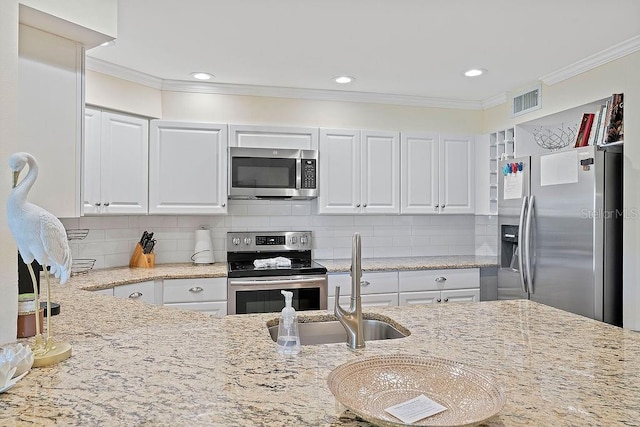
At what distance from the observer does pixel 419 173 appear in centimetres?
411

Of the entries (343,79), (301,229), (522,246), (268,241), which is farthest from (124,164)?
(522,246)

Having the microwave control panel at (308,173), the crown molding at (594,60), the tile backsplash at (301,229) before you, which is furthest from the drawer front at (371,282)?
the crown molding at (594,60)

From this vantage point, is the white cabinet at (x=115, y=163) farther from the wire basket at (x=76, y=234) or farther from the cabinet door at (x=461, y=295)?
the cabinet door at (x=461, y=295)

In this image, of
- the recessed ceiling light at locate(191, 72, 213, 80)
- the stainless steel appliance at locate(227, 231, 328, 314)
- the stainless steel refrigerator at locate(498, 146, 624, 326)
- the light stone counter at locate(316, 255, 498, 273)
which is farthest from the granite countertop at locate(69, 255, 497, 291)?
the recessed ceiling light at locate(191, 72, 213, 80)

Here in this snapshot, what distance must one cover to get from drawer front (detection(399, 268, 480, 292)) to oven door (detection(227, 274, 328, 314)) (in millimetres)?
812

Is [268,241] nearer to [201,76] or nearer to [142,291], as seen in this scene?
[142,291]

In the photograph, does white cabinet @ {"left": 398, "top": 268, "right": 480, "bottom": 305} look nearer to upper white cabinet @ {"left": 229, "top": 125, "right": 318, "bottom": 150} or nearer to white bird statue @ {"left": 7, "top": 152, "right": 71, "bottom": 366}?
upper white cabinet @ {"left": 229, "top": 125, "right": 318, "bottom": 150}

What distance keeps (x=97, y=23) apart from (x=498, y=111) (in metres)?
3.51

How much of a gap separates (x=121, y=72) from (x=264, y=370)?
9.67 feet

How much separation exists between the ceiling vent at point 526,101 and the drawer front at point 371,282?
1.76 m

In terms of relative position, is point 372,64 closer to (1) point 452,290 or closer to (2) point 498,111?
(2) point 498,111

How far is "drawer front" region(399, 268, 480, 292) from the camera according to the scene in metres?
3.78

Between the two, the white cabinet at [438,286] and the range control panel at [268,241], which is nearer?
the white cabinet at [438,286]

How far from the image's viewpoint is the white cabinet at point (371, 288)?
360 centimetres
